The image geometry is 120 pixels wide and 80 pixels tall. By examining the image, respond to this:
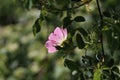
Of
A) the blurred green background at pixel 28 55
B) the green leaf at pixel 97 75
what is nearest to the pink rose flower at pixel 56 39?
the green leaf at pixel 97 75

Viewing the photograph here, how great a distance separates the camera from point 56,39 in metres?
1.41

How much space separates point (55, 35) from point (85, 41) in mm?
94

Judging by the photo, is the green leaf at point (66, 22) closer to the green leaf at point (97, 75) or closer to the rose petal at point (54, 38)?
the rose petal at point (54, 38)

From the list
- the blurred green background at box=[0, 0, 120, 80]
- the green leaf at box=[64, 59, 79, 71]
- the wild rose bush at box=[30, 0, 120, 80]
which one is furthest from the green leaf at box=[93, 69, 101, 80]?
the blurred green background at box=[0, 0, 120, 80]

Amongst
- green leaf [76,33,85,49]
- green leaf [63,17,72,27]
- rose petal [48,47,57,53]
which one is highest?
Answer: green leaf [63,17,72,27]

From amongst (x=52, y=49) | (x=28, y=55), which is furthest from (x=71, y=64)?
(x=28, y=55)

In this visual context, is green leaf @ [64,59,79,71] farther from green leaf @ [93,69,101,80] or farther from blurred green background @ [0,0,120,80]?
blurred green background @ [0,0,120,80]

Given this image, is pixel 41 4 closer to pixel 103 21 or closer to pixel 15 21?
pixel 103 21

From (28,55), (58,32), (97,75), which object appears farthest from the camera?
(28,55)

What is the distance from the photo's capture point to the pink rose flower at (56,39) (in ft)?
4.53

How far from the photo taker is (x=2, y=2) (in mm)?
4480

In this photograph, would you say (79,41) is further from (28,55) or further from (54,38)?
(28,55)

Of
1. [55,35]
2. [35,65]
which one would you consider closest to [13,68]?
[35,65]

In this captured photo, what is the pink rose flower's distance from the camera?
138 cm
